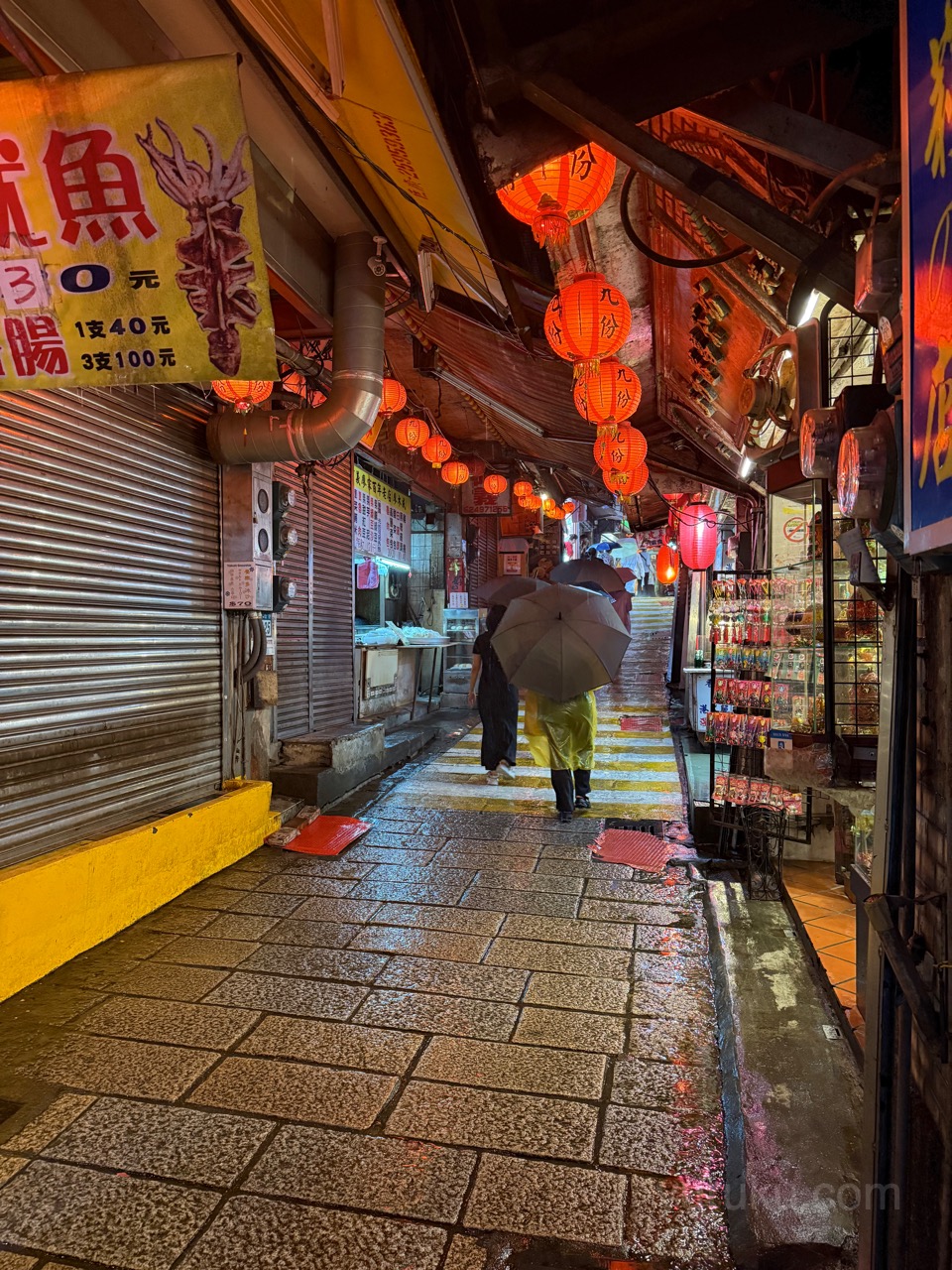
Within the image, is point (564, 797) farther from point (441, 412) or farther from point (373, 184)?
point (441, 412)

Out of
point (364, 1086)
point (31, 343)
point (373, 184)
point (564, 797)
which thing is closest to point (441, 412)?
point (373, 184)

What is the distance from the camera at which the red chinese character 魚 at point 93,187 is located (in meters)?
3.25

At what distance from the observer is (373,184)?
6695 mm

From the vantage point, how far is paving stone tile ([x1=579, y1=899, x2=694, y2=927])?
225 inches

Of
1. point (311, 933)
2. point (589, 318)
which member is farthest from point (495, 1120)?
point (589, 318)

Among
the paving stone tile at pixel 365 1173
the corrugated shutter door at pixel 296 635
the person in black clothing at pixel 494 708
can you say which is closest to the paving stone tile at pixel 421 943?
the paving stone tile at pixel 365 1173

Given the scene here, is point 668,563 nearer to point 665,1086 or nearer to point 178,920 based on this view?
point 178,920

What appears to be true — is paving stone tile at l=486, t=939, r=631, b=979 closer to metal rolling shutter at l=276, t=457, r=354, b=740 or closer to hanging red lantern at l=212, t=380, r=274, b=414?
metal rolling shutter at l=276, t=457, r=354, b=740

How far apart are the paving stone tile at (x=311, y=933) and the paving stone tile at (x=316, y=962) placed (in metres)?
0.08

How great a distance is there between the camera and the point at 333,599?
11578 millimetres

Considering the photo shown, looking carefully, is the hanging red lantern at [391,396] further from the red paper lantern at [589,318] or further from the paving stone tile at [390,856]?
the paving stone tile at [390,856]

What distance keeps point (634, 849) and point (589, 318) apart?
5206 mm

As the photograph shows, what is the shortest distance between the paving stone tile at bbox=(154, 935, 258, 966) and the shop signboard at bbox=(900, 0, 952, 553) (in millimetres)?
5010

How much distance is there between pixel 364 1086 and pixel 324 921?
2147 millimetres
